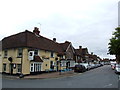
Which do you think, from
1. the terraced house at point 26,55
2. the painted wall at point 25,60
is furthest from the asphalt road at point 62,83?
the terraced house at point 26,55

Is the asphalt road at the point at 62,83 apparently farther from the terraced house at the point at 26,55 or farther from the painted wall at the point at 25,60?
the terraced house at the point at 26,55

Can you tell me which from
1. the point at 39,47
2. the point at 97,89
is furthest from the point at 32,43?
the point at 97,89

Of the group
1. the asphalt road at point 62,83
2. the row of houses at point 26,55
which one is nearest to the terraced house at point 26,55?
the row of houses at point 26,55

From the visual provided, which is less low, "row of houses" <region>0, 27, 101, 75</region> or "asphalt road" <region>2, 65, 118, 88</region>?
"row of houses" <region>0, 27, 101, 75</region>

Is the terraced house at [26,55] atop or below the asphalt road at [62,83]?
atop

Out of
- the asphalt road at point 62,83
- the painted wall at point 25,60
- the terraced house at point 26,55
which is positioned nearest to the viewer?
the asphalt road at point 62,83

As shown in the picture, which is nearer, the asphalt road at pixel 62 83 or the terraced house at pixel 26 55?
the asphalt road at pixel 62 83

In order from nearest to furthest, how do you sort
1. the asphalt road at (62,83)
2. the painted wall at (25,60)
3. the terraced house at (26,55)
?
the asphalt road at (62,83)
the painted wall at (25,60)
the terraced house at (26,55)

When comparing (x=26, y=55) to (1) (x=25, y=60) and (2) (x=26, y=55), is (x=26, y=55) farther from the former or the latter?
(1) (x=25, y=60)

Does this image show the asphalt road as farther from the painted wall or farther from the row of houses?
the row of houses

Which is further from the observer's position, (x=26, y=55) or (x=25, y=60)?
(x=26, y=55)

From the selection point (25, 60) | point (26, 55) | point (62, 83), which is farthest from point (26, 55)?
point (62, 83)

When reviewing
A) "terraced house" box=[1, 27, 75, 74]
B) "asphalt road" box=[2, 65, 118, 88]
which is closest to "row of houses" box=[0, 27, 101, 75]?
"terraced house" box=[1, 27, 75, 74]

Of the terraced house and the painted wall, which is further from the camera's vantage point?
the terraced house
